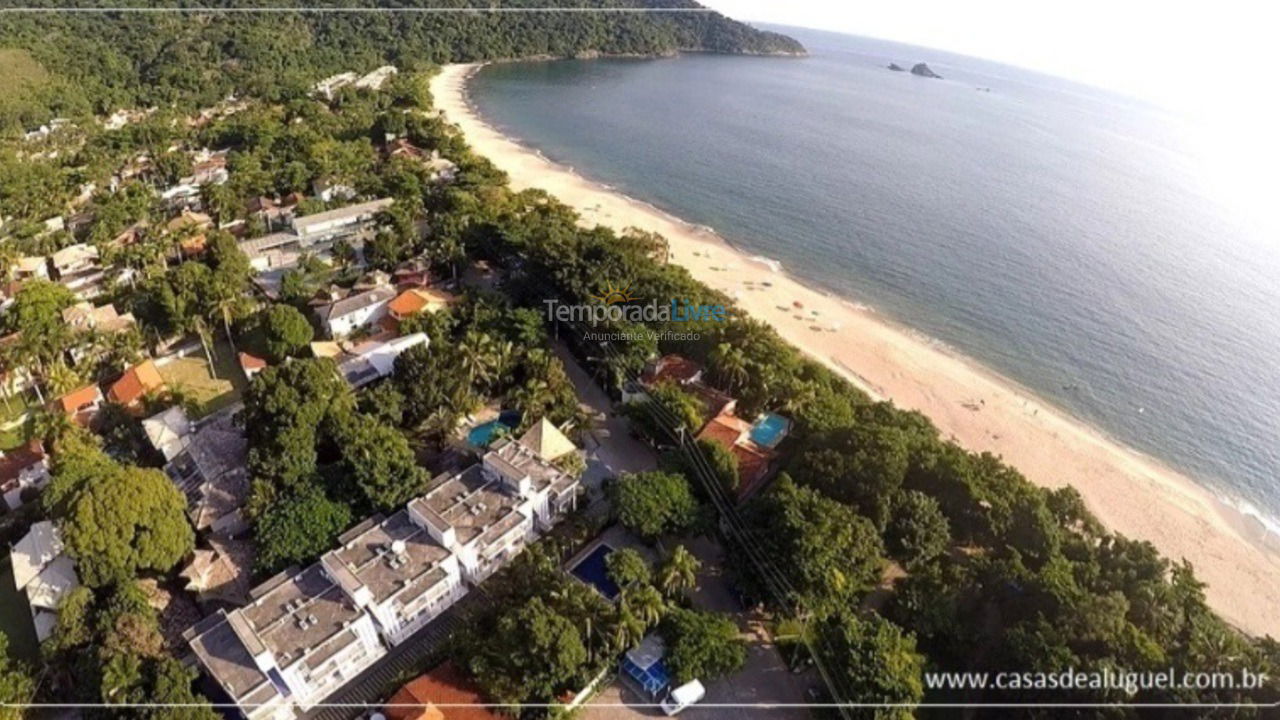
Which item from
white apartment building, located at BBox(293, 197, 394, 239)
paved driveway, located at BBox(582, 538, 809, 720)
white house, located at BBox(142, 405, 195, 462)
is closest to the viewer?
paved driveway, located at BBox(582, 538, 809, 720)

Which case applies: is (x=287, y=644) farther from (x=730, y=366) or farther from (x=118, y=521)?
(x=730, y=366)

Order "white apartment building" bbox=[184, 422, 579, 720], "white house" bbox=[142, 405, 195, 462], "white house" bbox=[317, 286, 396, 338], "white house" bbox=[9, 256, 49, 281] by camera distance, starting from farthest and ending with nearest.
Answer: "white house" bbox=[9, 256, 49, 281], "white house" bbox=[317, 286, 396, 338], "white house" bbox=[142, 405, 195, 462], "white apartment building" bbox=[184, 422, 579, 720]

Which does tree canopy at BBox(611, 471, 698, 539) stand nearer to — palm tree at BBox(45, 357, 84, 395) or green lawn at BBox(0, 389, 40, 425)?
palm tree at BBox(45, 357, 84, 395)

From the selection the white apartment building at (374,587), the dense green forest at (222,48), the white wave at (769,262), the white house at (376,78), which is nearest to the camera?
the white apartment building at (374,587)

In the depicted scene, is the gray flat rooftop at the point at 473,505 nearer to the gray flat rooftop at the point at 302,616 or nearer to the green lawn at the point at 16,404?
the gray flat rooftop at the point at 302,616

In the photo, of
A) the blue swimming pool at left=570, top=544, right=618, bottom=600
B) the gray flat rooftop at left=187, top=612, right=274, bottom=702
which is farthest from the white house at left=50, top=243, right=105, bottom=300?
the blue swimming pool at left=570, top=544, right=618, bottom=600

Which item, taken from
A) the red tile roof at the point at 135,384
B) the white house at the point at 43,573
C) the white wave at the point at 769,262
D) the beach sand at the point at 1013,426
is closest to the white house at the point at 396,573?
the white house at the point at 43,573

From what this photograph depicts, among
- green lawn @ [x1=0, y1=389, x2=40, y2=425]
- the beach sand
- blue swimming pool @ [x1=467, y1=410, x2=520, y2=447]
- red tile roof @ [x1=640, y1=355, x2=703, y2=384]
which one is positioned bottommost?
green lawn @ [x1=0, y1=389, x2=40, y2=425]

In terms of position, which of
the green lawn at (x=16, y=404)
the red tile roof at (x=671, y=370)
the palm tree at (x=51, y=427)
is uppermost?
the red tile roof at (x=671, y=370)
